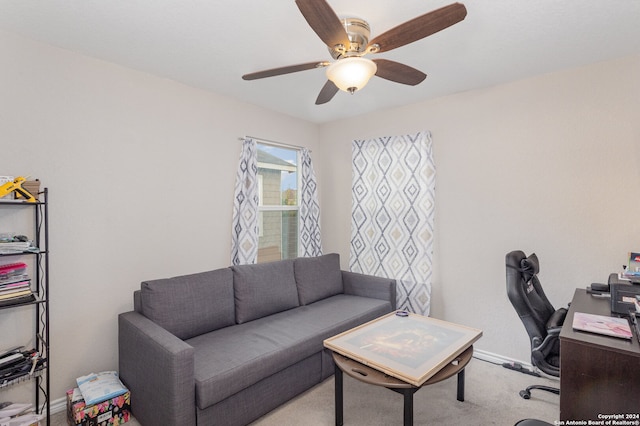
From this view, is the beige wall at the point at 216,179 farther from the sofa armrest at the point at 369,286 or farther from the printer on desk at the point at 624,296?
the printer on desk at the point at 624,296

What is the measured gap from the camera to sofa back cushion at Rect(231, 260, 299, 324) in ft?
8.93

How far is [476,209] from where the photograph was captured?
3.03 m

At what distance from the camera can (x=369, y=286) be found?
3406 mm

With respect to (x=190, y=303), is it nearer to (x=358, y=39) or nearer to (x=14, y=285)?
(x=14, y=285)

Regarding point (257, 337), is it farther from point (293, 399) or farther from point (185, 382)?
point (185, 382)

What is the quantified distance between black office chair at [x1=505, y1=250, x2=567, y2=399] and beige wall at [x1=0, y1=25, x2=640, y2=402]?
582 mm

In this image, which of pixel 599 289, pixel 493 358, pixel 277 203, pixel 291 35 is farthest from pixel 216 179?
pixel 599 289

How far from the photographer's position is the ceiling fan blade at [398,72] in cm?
179

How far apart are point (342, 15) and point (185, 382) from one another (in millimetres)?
2241

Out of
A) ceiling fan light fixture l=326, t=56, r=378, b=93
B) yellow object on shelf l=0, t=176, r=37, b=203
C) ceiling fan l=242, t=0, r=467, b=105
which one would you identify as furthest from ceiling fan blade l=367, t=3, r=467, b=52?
yellow object on shelf l=0, t=176, r=37, b=203

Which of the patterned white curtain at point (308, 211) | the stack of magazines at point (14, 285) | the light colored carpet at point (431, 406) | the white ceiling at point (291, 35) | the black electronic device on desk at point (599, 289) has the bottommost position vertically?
the light colored carpet at point (431, 406)

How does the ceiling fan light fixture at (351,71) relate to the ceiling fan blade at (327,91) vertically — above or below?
below

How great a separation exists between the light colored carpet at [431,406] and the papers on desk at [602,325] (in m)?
0.83

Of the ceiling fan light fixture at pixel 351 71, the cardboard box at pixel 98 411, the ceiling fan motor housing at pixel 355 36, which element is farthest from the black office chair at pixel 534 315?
the cardboard box at pixel 98 411
